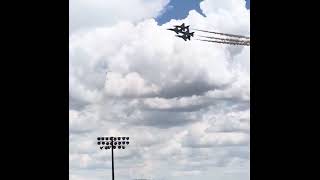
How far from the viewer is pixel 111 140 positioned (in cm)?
7219
